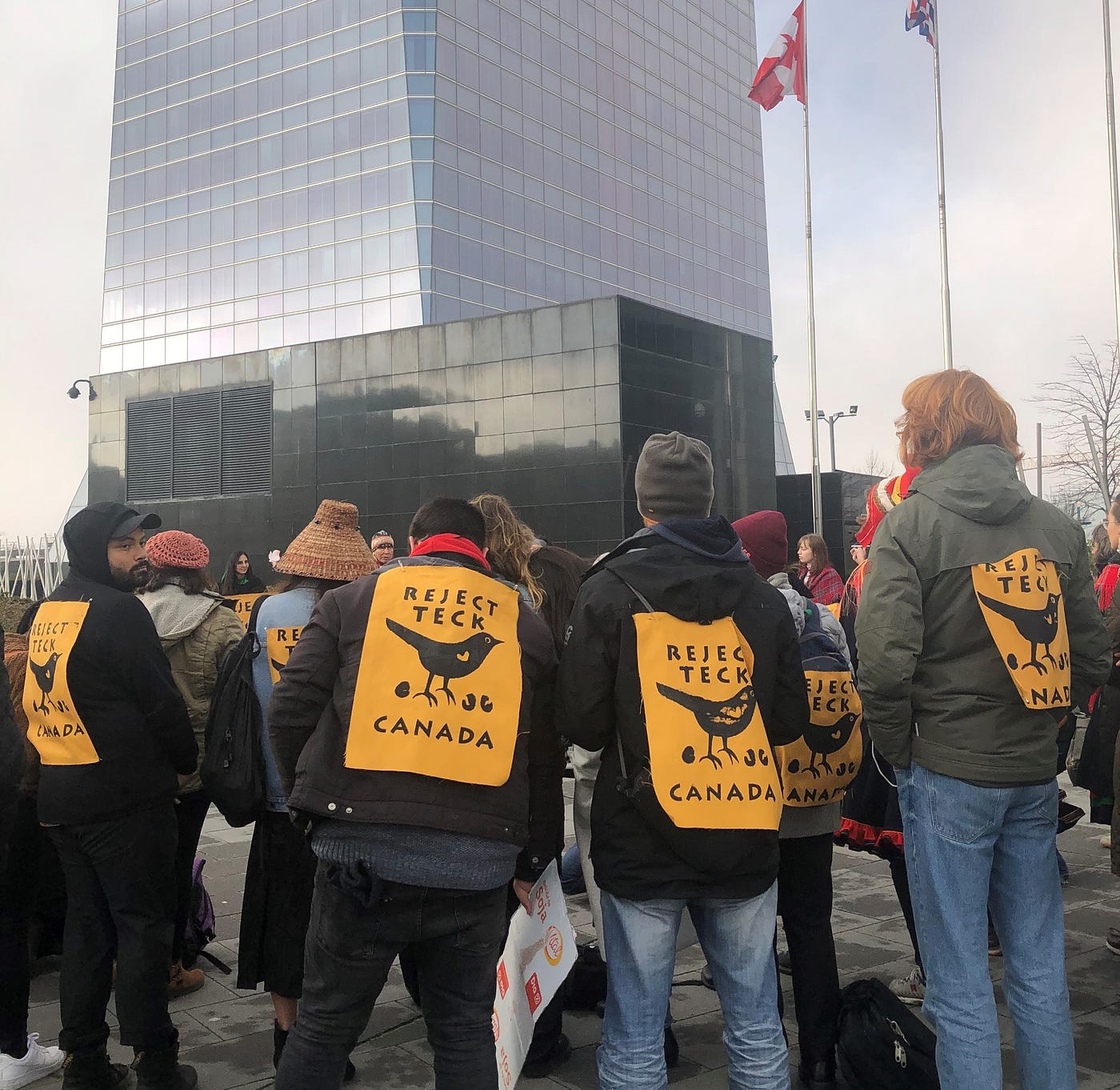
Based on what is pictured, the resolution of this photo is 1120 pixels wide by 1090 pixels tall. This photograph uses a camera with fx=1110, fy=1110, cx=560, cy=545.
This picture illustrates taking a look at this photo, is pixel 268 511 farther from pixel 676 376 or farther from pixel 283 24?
pixel 283 24

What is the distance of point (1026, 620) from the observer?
304 cm

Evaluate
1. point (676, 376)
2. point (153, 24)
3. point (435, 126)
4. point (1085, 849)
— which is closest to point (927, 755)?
point (1085, 849)

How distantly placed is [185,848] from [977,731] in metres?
3.19

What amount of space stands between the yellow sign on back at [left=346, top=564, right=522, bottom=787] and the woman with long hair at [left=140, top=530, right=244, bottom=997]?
1951mm

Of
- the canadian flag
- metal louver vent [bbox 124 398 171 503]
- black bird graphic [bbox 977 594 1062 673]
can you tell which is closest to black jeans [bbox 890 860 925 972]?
black bird graphic [bbox 977 594 1062 673]

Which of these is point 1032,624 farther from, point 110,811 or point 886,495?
point 110,811

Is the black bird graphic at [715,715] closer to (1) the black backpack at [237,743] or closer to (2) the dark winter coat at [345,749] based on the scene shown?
(2) the dark winter coat at [345,749]

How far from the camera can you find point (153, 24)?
48.7 metres

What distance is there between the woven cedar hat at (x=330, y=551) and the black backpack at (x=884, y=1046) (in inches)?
87.1

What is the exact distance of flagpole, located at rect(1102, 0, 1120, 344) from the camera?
59.7 feet

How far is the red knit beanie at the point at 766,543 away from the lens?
3859mm

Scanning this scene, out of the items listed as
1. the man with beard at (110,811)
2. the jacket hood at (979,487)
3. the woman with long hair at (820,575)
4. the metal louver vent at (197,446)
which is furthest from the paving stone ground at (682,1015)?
the metal louver vent at (197,446)

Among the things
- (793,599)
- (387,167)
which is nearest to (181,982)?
(793,599)

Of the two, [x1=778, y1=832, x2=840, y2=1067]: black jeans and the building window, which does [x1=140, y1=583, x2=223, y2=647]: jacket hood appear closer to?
[x1=778, y1=832, x2=840, y2=1067]: black jeans
